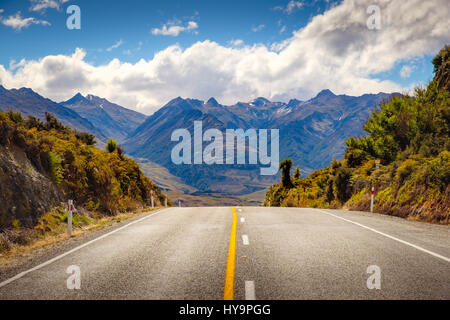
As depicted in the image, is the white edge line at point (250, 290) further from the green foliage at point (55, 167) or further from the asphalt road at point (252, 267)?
the green foliage at point (55, 167)

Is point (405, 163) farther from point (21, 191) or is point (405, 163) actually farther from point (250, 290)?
point (21, 191)

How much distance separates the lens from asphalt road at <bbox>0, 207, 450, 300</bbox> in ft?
16.0

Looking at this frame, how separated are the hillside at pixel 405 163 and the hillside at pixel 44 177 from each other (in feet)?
46.3

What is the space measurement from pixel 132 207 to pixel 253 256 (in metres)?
15.7

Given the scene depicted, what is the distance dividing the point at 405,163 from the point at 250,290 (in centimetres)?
1492

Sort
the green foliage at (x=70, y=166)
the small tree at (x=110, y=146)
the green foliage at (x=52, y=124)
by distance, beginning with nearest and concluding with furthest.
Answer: the green foliage at (x=70, y=166)
the green foliage at (x=52, y=124)
the small tree at (x=110, y=146)

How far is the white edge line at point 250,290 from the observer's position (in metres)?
4.62

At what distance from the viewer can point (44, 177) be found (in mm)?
13234

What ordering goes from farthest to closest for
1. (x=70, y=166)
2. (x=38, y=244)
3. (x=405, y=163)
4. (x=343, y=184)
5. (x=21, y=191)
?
(x=343, y=184)
(x=405, y=163)
(x=70, y=166)
(x=21, y=191)
(x=38, y=244)

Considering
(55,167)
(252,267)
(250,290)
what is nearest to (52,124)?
(55,167)

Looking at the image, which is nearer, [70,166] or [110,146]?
[70,166]

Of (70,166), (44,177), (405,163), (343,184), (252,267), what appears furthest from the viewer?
(343,184)

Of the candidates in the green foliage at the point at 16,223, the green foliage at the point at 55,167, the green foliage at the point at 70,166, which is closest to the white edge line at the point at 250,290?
the green foliage at the point at 16,223

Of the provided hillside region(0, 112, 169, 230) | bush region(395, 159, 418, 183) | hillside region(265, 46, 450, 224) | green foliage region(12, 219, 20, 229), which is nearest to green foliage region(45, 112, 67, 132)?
hillside region(0, 112, 169, 230)
